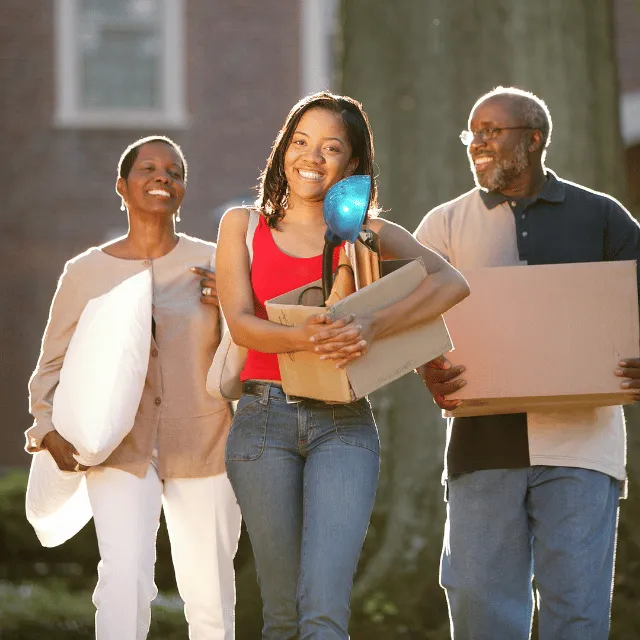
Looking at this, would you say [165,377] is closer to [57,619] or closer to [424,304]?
[424,304]

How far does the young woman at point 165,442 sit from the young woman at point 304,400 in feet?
2.39

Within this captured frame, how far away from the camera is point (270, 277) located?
14.1 feet

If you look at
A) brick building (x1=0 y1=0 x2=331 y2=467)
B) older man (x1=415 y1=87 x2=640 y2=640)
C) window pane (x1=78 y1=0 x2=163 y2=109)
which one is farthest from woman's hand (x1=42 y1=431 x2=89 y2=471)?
window pane (x1=78 y1=0 x2=163 y2=109)

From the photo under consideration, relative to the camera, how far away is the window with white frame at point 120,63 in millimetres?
14211

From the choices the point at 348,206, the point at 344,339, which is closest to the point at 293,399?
the point at 344,339

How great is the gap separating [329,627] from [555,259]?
57.5 inches

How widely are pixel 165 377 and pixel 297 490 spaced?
39.6 inches

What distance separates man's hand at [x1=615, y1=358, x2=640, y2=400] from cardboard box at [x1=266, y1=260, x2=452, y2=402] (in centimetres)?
59

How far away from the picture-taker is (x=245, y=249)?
4332mm

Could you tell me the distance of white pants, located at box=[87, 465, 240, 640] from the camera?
479 centimetres

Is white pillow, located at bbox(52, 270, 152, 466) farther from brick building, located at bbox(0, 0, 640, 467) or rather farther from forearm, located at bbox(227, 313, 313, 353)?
brick building, located at bbox(0, 0, 640, 467)

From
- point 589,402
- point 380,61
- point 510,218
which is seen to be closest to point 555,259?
point 510,218

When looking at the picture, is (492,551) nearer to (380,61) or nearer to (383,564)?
(383,564)


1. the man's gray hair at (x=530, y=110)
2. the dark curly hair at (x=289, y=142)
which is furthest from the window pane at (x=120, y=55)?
the dark curly hair at (x=289, y=142)
